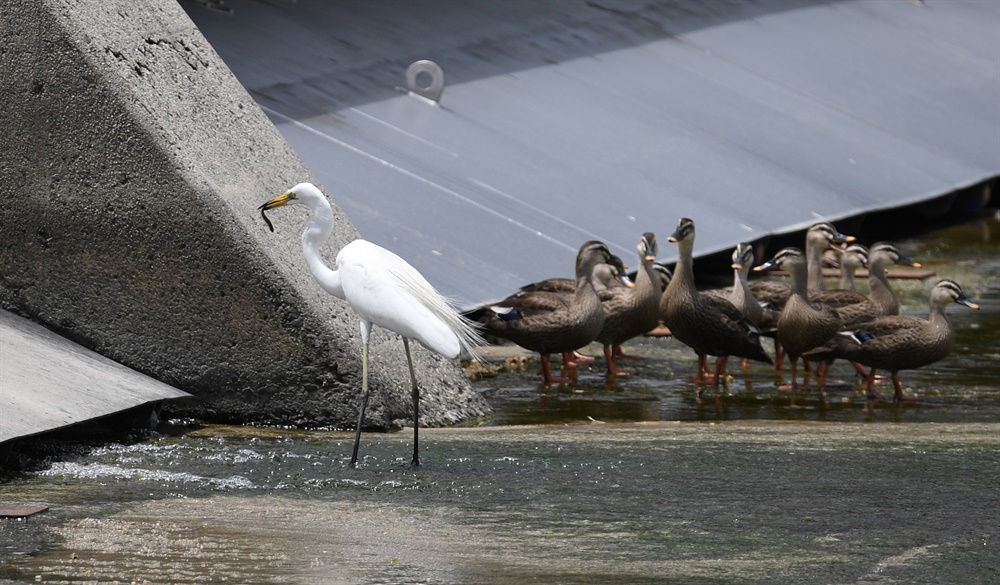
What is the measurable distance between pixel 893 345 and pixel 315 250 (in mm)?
4551

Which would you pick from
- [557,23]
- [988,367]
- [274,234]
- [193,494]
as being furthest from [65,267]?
[557,23]

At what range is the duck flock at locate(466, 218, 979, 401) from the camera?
35.1 feet

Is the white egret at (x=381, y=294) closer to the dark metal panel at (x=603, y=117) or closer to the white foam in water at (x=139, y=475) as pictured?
the white foam in water at (x=139, y=475)

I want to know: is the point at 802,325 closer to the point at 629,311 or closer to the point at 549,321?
the point at 629,311

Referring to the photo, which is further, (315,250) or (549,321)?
(549,321)

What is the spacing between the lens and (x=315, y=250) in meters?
7.77

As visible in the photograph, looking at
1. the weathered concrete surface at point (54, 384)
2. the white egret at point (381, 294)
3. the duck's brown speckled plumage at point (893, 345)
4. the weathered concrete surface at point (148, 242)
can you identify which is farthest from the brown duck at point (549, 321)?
the weathered concrete surface at point (54, 384)

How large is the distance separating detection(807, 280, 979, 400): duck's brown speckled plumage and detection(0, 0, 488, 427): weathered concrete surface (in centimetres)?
331

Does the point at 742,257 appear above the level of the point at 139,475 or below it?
above

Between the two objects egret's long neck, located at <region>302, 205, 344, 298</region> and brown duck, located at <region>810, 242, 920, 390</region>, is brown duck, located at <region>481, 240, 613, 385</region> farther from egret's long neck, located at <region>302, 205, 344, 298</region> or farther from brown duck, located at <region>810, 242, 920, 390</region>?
egret's long neck, located at <region>302, 205, 344, 298</region>

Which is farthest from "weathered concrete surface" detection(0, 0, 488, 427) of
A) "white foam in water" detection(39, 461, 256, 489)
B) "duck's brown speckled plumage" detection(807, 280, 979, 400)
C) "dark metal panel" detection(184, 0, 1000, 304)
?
"duck's brown speckled plumage" detection(807, 280, 979, 400)

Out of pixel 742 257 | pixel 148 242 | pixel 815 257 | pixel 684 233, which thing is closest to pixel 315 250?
pixel 148 242

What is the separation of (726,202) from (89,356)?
7728 millimetres

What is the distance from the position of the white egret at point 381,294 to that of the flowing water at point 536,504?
22.2 inches
